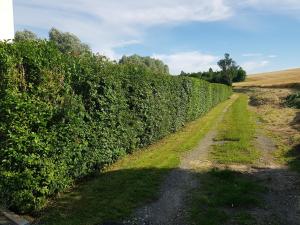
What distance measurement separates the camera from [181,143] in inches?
672

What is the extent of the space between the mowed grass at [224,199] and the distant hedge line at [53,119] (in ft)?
9.97

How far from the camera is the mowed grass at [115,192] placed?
783 cm

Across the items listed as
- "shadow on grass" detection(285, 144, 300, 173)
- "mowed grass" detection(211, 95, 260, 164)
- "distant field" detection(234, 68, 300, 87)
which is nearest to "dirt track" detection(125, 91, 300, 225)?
"shadow on grass" detection(285, 144, 300, 173)

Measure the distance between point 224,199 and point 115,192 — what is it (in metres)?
2.63

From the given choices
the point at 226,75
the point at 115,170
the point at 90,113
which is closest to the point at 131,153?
the point at 115,170

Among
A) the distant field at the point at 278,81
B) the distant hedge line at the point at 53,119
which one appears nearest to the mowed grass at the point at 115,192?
the distant hedge line at the point at 53,119

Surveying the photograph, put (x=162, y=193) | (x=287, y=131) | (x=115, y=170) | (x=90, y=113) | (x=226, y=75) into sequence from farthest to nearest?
(x=226, y=75)
(x=287, y=131)
(x=115, y=170)
(x=90, y=113)
(x=162, y=193)

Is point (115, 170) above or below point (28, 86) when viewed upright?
below

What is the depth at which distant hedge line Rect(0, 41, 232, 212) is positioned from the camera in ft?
25.3

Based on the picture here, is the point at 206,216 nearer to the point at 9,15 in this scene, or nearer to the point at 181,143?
the point at 181,143

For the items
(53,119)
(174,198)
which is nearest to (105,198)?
Answer: (174,198)

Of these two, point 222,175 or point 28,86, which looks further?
point 222,175

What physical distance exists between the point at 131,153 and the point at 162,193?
5.02 metres

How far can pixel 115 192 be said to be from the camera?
31.1 feet
